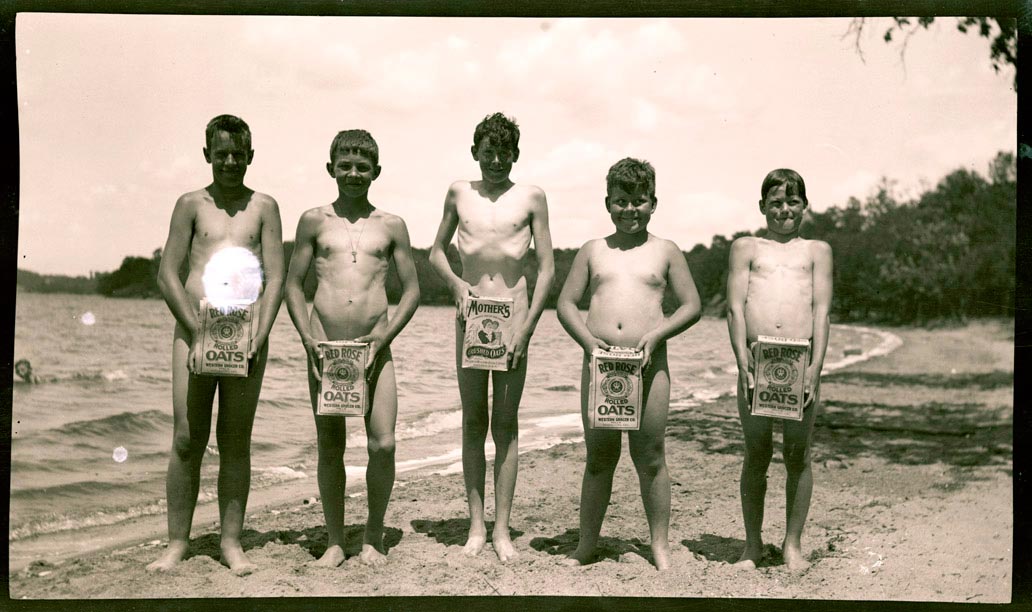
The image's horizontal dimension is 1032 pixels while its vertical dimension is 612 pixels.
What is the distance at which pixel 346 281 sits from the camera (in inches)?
185

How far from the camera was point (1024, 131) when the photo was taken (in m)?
5.12

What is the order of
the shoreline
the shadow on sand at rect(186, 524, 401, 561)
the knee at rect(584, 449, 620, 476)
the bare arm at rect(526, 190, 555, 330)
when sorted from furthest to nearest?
the shoreline
the shadow on sand at rect(186, 524, 401, 561)
the bare arm at rect(526, 190, 555, 330)
the knee at rect(584, 449, 620, 476)

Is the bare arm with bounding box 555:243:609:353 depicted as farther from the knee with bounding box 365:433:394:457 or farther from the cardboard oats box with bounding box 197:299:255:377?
the cardboard oats box with bounding box 197:299:255:377

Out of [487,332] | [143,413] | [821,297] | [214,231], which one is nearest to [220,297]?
[214,231]

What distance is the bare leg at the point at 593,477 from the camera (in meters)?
4.67

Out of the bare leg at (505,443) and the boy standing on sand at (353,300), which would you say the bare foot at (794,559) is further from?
the boy standing on sand at (353,300)

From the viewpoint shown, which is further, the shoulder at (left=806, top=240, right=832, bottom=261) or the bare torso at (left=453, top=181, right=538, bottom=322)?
the bare torso at (left=453, top=181, right=538, bottom=322)

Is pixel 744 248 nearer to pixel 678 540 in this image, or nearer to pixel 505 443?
pixel 505 443

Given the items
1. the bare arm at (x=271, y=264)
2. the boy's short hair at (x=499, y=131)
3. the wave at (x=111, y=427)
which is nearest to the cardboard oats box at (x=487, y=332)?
the boy's short hair at (x=499, y=131)

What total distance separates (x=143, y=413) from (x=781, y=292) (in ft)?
23.9

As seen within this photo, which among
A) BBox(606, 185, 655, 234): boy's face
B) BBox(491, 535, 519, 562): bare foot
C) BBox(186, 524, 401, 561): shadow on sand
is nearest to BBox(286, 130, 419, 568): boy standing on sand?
BBox(186, 524, 401, 561): shadow on sand

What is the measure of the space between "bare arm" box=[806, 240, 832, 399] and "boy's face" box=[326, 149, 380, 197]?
2482 mm

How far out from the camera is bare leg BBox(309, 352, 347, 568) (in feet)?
15.4

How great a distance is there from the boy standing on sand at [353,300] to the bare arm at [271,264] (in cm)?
7
